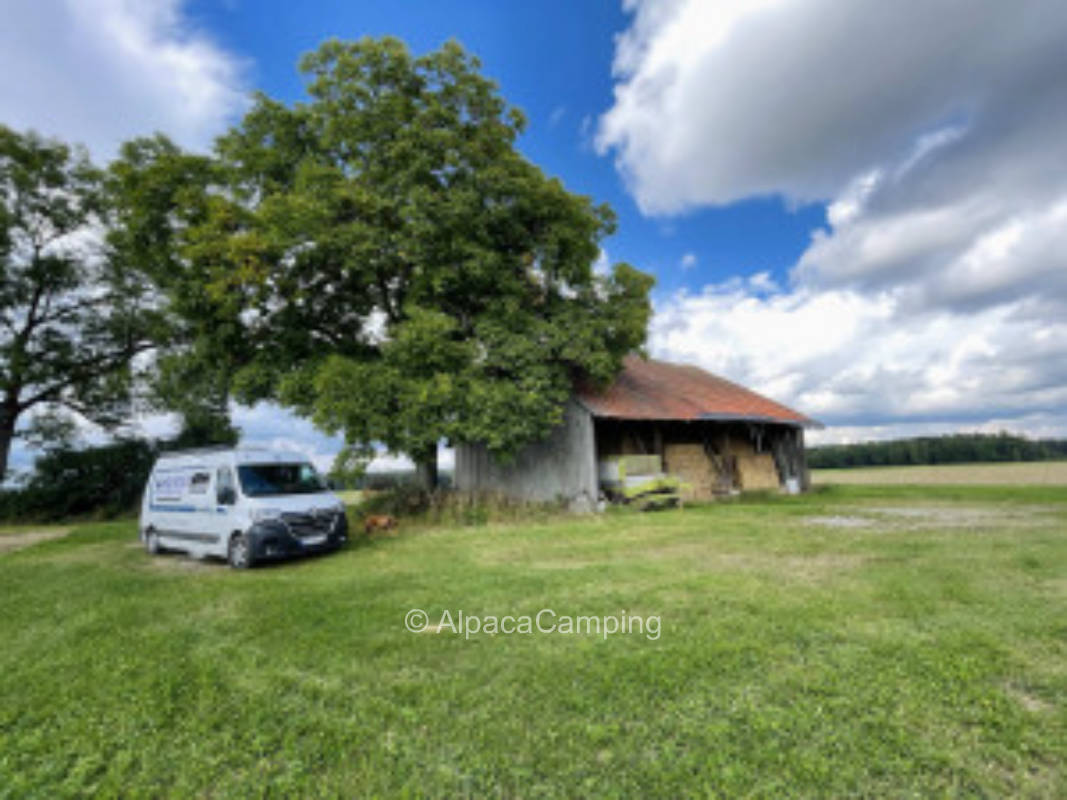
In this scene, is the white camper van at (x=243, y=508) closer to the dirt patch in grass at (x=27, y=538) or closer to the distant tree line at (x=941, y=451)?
the dirt patch in grass at (x=27, y=538)

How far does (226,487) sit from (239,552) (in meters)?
1.19

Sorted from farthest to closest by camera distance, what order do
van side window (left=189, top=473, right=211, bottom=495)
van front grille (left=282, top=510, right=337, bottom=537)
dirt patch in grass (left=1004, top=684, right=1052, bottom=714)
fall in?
1. van side window (left=189, top=473, right=211, bottom=495)
2. van front grille (left=282, top=510, right=337, bottom=537)
3. dirt patch in grass (left=1004, top=684, right=1052, bottom=714)

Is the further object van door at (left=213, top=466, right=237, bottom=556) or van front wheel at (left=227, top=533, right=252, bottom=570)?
van door at (left=213, top=466, right=237, bottom=556)

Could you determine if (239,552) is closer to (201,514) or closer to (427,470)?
(201,514)

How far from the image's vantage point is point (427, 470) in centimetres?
1446

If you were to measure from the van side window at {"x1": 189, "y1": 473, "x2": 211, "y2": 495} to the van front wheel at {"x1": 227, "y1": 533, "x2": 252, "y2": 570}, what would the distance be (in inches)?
52.1

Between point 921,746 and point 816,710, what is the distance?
472mm

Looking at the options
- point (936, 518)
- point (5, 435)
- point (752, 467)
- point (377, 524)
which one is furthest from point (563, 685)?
point (5, 435)

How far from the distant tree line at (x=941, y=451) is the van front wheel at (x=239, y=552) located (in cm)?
5040

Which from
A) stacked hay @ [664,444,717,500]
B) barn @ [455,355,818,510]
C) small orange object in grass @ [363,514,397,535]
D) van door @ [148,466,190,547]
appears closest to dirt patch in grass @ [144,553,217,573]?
van door @ [148,466,190,547]

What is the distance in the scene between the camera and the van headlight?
753 cm

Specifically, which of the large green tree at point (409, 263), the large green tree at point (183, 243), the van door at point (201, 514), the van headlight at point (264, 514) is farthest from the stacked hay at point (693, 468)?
the large green tree at point (183, 243)

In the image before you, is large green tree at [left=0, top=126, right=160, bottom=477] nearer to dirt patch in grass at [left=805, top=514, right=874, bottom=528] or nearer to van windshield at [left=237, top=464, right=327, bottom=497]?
van windshield at [left=237, top=464, right=327, bottom=497]

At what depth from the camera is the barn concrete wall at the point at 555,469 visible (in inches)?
535
